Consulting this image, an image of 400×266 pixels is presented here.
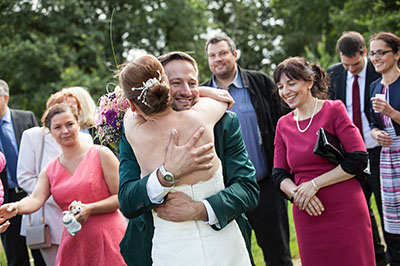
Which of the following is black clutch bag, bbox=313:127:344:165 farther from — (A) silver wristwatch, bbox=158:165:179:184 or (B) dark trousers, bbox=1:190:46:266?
(B) dark trousers, bbox=1:190:46:266

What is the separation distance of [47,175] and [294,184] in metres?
2.24

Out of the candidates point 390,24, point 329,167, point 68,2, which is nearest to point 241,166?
point 329,167

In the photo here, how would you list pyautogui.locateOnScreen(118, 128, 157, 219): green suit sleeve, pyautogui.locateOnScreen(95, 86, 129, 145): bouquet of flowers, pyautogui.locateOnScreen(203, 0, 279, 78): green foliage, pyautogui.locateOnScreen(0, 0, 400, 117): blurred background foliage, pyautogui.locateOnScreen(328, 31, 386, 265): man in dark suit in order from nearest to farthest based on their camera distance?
pyautogui.locateOnScreen(118, 128, 157, 219): green suit sleeve < pyautogui.locateOnScreen(95, 86, 129, 145): bouquet of flowers < pyautogui.locateOnScreen(328, 31, 386, 265): man in dark suit < pyautogui.locateOnScreen(0, 0, 400, 117): blurred background foliage < pyautogui.locateOnScreen(203, 0, 279, 78): green foliage

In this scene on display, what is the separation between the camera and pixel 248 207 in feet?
8.26

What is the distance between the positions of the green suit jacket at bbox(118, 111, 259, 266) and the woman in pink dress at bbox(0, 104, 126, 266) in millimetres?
1015

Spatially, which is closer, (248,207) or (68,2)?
(248,207)

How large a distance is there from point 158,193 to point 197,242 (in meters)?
0.37

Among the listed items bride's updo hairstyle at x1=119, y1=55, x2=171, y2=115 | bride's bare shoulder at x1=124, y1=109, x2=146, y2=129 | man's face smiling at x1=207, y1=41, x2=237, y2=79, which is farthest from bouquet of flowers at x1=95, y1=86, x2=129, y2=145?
man's face smiling at x1=207, y1=41, x2=237, y2=79

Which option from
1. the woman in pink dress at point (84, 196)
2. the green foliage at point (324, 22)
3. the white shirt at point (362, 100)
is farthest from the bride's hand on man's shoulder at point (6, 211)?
the green foliage at point (324, 22)

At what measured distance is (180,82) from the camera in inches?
101

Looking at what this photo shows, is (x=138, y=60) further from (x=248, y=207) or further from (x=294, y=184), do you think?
(x=294, y=184)

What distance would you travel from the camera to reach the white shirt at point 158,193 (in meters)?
2.32

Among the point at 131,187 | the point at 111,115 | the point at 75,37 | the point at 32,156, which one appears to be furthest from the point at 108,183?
the point at 75,37

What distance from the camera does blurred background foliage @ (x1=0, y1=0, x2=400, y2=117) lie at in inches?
624
